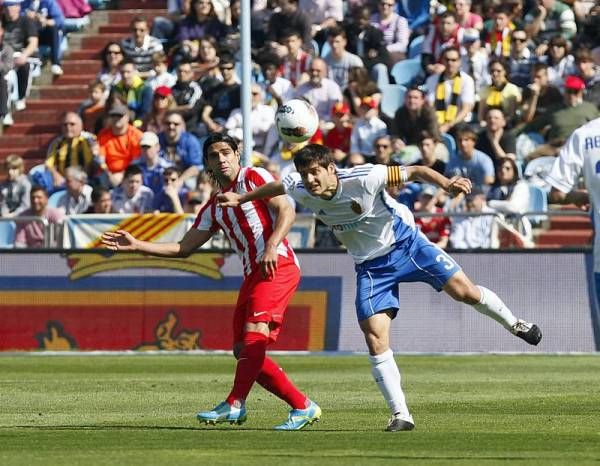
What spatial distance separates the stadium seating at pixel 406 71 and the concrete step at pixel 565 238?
5432 mm

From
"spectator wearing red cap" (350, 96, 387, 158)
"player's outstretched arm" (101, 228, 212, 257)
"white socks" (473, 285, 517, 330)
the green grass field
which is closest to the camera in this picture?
the green grass field

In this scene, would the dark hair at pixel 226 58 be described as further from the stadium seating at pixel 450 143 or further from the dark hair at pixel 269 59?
the stadium seating at pixel 450 143

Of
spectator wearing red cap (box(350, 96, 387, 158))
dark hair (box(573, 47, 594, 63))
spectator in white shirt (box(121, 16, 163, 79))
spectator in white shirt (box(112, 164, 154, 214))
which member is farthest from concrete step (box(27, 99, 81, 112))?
dark hair (box(573, 47, 594, 63))

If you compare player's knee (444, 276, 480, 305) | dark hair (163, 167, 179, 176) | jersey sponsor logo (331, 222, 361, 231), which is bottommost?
dark hair (163, 167, 179, 176)

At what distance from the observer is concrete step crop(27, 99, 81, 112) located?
28.4m

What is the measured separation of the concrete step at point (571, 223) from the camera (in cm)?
2033

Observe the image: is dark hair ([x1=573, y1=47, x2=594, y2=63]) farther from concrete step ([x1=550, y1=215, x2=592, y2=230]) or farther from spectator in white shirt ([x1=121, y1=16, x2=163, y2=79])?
spectator in white shirt ([x1=121, y1=16, x2=163, y2=79])

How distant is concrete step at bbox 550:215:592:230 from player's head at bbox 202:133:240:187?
9580mm

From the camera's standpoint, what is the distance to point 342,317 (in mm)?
20781

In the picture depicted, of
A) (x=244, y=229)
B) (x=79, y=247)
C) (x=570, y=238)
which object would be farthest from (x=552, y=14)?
(x=244, y=229)

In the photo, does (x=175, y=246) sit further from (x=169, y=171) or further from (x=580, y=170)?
(x=169, y=171)

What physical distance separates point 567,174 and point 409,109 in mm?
12332

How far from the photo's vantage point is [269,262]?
10.9m

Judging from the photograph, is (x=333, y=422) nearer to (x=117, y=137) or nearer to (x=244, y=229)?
(x=244, y=229)
